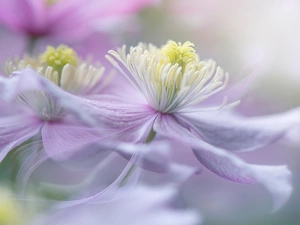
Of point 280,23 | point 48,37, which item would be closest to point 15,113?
point 48,37

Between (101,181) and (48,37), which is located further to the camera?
(48,37)

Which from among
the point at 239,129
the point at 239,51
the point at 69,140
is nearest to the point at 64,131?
the point at 69,140

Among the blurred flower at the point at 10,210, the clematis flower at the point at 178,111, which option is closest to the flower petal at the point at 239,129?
the clematis flower at the point at 178,111

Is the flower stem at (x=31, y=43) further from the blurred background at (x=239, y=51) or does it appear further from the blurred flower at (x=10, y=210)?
the blurred flower at (x=10, y=210)

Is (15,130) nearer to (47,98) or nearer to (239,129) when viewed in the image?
(47,98)

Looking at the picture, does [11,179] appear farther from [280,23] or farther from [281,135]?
[280,23]
